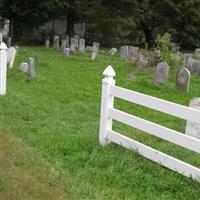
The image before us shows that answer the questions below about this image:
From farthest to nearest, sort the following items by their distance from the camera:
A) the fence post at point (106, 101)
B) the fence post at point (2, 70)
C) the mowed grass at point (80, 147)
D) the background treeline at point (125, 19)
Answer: the background treeline at point (125, 19), the fence post at point (2, 70), the fence post at point (106, 101), the mowed grass at point (80, 147)

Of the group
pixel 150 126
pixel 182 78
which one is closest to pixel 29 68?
pixel 182 78

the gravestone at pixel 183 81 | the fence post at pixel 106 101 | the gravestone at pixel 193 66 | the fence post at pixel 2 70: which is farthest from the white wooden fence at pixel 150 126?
the gravestone at pixel 193 66

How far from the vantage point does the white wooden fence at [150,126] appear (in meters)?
5.88

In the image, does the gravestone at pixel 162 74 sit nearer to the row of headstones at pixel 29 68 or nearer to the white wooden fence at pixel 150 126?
the row of headstones at pixel 29 68

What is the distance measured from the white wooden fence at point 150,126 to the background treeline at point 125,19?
23.7m

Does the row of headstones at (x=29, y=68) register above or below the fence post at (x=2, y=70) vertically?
below

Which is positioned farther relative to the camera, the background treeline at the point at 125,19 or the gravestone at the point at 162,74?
the background treeline at the point at 125,19

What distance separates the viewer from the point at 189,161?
22.7ft

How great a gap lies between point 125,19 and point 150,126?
2887cm

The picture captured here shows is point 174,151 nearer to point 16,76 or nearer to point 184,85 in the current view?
point 184,85

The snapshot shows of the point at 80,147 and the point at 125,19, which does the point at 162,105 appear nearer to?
the point at 80,147

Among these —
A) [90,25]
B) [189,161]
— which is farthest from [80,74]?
[90,25]

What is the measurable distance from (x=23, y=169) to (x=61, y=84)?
8034 mm

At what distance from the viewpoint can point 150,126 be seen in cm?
648
